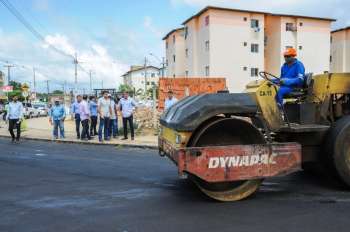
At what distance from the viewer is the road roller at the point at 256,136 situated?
6.65m

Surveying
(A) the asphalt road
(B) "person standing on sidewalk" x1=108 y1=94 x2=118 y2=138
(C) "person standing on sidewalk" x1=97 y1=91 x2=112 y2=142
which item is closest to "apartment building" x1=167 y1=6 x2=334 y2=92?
(B) "person standing on sidewalk" x1=108 y1=94 x2=118 y2=138

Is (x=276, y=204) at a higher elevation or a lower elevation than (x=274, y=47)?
lower

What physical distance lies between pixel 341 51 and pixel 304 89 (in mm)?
61963

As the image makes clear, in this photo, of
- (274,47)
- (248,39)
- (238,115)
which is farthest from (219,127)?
Result: (274,47)

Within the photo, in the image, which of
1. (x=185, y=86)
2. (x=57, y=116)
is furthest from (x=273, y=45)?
(x=57, y=116)

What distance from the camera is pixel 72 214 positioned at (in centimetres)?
643

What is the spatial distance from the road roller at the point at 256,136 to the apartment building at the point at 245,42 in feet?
151

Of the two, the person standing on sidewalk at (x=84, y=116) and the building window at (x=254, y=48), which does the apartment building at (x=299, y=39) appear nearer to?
the building window at (x=254, y=48)

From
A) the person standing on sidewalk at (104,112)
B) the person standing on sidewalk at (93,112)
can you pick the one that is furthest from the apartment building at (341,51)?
the person standing on sidewalk at (104,112)

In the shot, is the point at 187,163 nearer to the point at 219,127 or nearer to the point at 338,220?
the point at 219,127

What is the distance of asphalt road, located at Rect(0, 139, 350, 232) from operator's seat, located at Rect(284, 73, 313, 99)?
4.87 feet

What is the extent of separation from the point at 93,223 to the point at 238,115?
8.12 feet

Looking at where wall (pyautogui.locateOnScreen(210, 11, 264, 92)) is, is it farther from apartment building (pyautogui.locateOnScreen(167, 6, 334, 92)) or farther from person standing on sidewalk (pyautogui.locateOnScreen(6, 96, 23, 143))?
person standing on sidewalk (pyautogui.locateOnScreen(6, 96, 23, 143))

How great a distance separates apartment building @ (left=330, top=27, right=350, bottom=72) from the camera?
65688 millimetres
